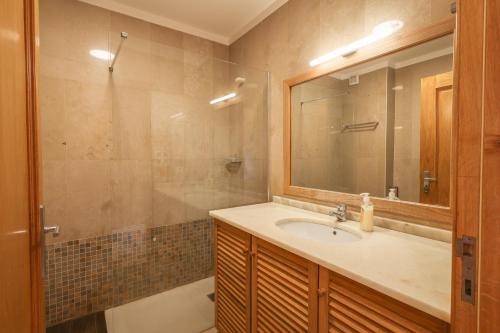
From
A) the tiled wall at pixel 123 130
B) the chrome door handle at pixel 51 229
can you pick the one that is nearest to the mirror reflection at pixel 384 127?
the tiled wall at pixel 123 130

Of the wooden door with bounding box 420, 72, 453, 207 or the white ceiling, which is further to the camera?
the white ceiling

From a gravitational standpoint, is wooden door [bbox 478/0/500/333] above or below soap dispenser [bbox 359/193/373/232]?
above

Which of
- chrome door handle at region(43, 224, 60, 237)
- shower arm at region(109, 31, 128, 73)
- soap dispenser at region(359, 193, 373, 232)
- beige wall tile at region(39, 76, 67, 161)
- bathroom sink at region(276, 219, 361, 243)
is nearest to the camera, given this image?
chrome door handle at region(43, 224, 60, 237)

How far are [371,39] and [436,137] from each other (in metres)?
0.65

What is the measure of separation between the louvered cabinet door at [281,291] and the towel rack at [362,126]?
887 mm

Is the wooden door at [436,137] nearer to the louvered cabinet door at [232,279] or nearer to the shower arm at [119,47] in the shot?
the louvered cabinet door at [232,279]

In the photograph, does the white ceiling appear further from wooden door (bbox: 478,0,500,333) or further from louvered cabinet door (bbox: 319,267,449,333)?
louvered cabinet door (bbox: 319,267,449,333)

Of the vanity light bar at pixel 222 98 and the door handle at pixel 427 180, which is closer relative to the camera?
the door handle at pixel 427 180

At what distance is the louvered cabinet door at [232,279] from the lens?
137cm

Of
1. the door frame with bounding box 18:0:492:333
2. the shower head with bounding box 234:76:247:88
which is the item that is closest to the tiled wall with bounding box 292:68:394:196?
the shower head with bounding box 234:76:247:88

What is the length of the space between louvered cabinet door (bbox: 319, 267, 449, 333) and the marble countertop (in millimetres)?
43

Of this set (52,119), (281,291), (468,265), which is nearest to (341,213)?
(281,291)

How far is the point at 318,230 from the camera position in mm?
1504

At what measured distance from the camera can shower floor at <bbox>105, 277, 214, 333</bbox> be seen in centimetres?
171
